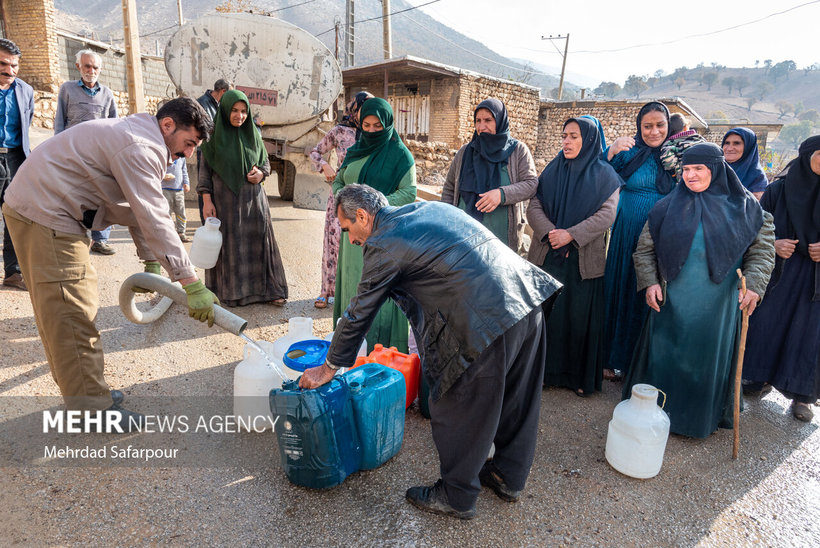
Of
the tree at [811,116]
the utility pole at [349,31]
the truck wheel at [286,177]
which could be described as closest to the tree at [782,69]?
the tree at [811,116]

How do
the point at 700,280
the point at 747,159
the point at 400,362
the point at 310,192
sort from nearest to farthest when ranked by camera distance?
1. the point at 700,280
2. the point at 400,362
3. the point at 747,159
4. the point at 310,192

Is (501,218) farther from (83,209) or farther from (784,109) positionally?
(784,109)

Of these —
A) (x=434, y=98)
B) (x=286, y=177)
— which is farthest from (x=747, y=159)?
(x=434, y=98)

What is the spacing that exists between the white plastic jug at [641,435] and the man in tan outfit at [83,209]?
206cm

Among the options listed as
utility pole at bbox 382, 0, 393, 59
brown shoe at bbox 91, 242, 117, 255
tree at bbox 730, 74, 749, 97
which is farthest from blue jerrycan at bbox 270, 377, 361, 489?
tree at bbox 730, 74, 749, 97

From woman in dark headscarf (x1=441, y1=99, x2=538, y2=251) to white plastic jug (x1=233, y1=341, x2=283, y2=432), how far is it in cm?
164

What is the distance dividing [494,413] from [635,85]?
9175 centimetres

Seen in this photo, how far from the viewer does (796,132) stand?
59812 millimetres

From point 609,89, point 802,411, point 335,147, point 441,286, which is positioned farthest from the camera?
point 609,89

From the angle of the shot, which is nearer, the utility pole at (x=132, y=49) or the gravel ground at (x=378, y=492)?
the gravel ground at (x=378, y=492)

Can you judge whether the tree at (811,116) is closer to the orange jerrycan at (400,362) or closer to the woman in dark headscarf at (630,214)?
the woman in dark headscarf at (630,214)

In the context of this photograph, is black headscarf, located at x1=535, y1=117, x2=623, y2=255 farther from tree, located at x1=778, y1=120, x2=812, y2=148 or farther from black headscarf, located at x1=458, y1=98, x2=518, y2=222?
tree, located at x1=778, y1=120, x2=812, y2=148

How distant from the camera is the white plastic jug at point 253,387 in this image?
2396mm

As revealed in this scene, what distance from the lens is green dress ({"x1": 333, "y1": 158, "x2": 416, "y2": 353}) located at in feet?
10.3
